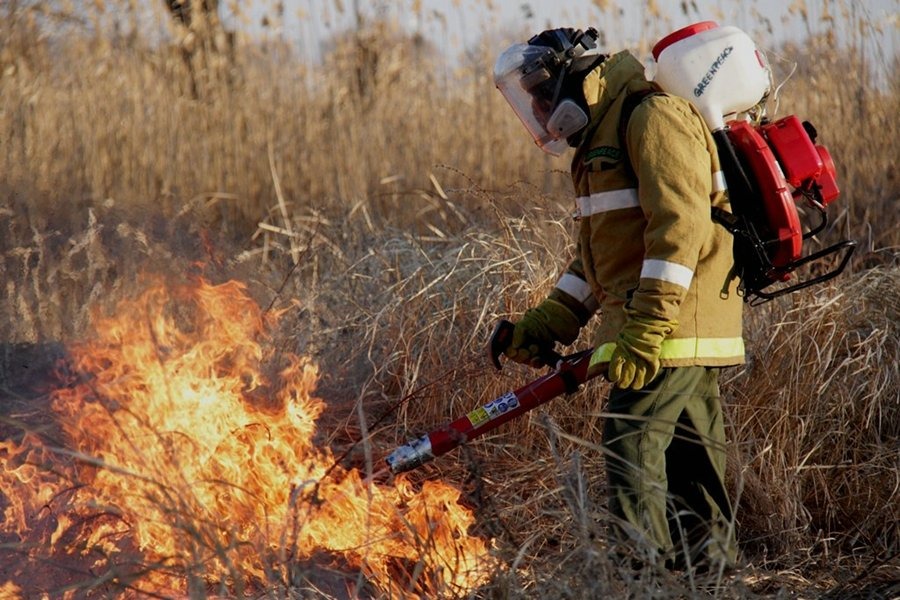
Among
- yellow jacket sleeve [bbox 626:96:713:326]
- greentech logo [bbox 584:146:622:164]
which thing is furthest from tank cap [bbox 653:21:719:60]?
greentech logo [bbox 584:146:622:164]

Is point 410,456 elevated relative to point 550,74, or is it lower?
lower

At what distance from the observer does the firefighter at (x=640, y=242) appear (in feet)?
9.06

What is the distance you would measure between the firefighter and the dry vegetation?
0.28 meters

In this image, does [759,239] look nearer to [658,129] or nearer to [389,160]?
[658,129]

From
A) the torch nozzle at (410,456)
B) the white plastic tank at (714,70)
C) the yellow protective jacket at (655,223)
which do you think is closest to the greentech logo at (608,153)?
the yellow protective jacket at (655,223)

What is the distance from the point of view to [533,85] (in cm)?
297

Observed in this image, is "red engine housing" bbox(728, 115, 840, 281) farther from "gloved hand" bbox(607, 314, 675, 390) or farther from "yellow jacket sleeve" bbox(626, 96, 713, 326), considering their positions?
"gloved hand" bbox(607, 314, 675, 390)

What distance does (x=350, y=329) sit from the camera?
4.66 meters

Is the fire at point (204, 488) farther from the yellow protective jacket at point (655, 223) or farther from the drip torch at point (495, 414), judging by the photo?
the yellow protective jacket at point (655, 223)

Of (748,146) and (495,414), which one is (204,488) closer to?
(495,414)

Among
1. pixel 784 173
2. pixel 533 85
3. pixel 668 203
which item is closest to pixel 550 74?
pixel 533 85

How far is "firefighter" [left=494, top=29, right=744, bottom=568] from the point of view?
2.76 metres

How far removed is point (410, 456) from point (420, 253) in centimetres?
203

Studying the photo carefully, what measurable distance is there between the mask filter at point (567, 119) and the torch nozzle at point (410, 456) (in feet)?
3.10
